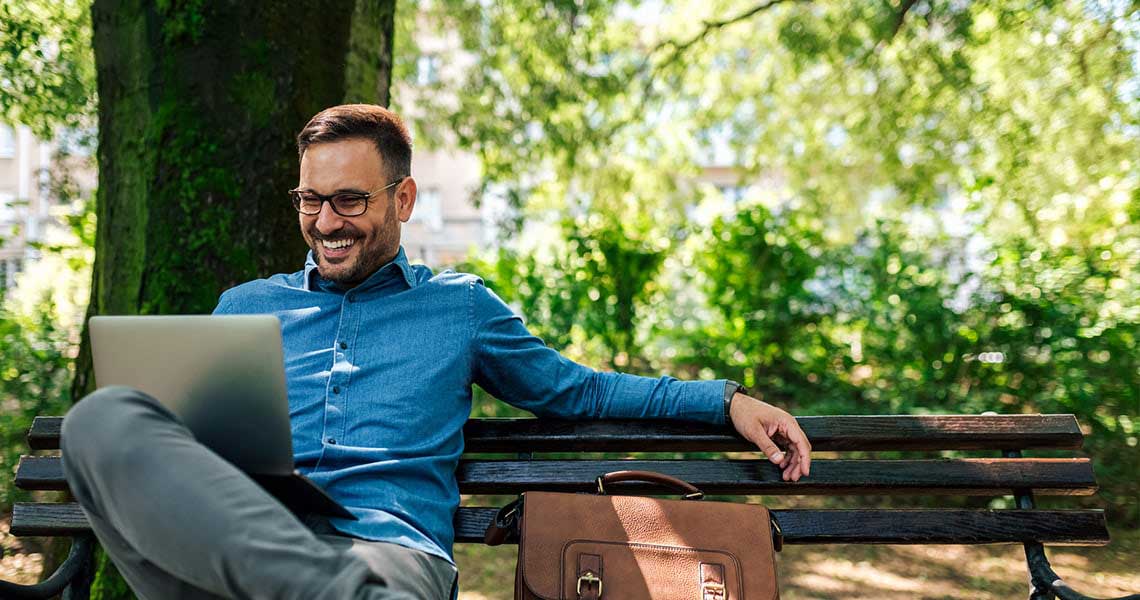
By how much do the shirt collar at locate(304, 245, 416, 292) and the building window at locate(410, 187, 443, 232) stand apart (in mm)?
20478

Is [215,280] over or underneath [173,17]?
underneath

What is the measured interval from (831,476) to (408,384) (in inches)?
49.8

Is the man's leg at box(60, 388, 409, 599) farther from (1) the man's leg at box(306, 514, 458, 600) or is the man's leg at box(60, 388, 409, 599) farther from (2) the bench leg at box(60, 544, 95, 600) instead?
(2) the bench leg at box(60, 544, 95, 600)

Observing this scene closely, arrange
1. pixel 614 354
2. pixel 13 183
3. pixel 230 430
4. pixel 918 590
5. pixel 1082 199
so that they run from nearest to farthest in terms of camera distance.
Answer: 1. pixel 230 430
2. pixel 918 590
3. pixel 614 354
4. pixel 1082 199
5. pixel 13 183

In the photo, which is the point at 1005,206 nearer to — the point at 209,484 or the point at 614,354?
the point at 614,354

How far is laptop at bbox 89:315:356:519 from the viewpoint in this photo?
6.23 feet

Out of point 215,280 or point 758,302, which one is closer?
point 215,280

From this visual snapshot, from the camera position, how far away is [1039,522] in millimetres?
2562

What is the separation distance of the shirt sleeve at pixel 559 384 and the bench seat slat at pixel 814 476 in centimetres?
17

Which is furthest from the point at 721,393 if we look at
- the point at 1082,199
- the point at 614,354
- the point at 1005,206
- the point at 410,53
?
the point at 410,53

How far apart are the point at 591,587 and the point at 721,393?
713mm

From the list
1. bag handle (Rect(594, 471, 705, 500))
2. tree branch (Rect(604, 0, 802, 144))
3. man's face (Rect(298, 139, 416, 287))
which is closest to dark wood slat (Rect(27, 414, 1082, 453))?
bag handle (Rect(594, 471, 705, 500))

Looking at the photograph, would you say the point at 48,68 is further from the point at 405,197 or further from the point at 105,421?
the point at 105,421

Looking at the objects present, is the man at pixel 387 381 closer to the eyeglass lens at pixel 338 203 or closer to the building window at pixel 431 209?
the eyeglass lens at pixel 338 203
